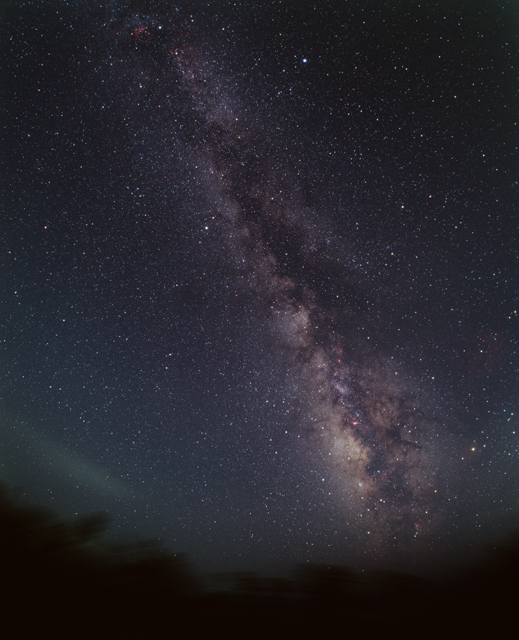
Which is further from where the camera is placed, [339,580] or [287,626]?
[339,580]

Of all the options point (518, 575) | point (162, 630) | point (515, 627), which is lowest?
point (162, 630)

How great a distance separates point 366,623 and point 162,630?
0.76m

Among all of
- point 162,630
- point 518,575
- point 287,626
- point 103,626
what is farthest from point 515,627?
point 103,626

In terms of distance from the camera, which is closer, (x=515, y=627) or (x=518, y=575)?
(x=515, y=627)

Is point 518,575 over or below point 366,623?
over

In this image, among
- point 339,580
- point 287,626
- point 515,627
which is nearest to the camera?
point 515,627

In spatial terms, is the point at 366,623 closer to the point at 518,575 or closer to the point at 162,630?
the point at 518,575

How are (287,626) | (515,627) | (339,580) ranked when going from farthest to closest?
(339,580)
(287,626)
(515,627)

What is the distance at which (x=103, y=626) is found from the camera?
41.6 inches

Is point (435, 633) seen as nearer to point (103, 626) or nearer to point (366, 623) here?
point (366, 623)

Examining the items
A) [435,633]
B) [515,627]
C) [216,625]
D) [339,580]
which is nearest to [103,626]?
[216,625]

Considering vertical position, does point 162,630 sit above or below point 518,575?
below

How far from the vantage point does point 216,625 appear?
3.53 feet

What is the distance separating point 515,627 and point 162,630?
1.26 m
